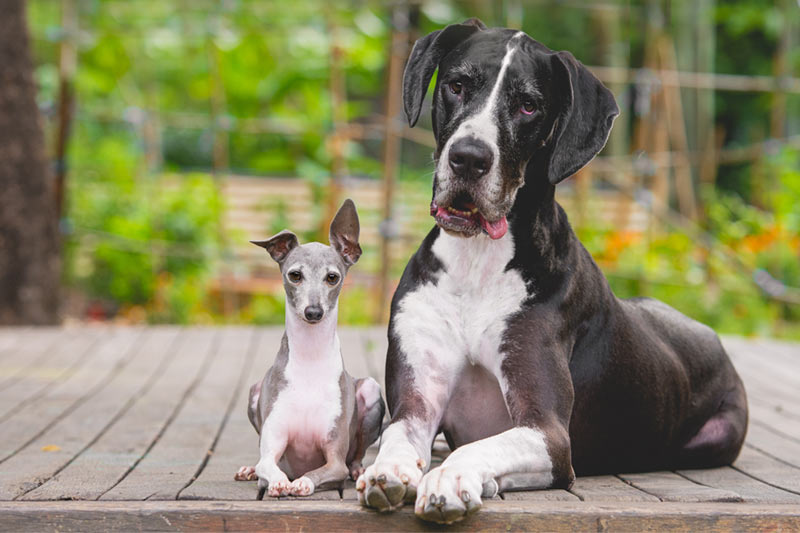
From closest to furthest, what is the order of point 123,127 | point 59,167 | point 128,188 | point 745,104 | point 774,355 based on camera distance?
point 774,355 < point 59,167 < point 128,188 < point 123,127 < point 745,104

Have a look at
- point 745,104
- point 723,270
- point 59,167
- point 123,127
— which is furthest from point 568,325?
point 745,104

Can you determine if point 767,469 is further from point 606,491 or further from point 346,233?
point 346,233

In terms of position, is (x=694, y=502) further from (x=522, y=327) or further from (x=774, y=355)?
(x=774, y=355)

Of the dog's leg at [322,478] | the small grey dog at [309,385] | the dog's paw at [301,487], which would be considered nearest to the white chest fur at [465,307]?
the small grey dog at [309,385]

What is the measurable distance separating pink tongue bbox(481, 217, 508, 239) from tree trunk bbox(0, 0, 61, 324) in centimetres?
483

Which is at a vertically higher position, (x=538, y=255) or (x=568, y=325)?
(x=538, y=255)

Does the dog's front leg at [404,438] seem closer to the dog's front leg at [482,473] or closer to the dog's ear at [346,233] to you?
the dog's front leg at [482,473]

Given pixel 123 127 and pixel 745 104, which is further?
pixel 745 104

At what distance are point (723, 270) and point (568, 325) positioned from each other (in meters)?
6.00

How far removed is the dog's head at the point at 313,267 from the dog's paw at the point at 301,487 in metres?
0.44

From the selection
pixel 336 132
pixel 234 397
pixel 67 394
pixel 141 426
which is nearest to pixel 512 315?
pixel 141 426

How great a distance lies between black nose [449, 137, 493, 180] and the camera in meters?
2.78

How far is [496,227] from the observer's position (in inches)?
117

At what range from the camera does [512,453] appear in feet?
9.10
